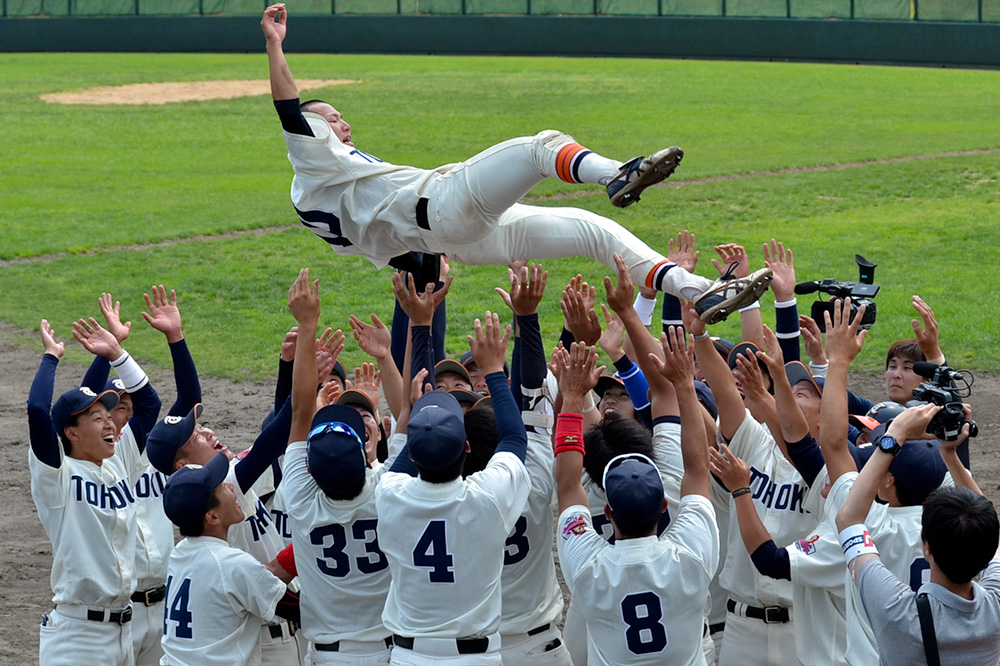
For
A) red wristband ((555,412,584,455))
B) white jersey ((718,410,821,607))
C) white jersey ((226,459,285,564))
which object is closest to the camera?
red wristband ((555,412,584,455))

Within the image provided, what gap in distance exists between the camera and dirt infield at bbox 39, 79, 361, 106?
2833 cm

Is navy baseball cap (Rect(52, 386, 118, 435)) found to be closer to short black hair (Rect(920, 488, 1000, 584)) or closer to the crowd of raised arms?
the crowd of raised arms

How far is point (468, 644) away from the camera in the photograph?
395 cm

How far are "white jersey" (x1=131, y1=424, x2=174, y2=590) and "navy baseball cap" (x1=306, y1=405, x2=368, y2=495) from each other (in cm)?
152

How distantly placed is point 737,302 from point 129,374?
9.93 feet

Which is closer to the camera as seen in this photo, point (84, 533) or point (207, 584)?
point (207, 584)

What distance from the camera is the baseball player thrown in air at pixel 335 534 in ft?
13.4

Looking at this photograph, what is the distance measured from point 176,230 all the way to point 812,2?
2540 cm

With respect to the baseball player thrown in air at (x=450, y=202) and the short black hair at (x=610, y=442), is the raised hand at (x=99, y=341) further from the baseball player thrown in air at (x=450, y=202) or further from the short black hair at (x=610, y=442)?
the short black hair at (x=610, y=442)

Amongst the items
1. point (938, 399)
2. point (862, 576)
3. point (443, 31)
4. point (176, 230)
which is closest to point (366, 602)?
point (862, 576)

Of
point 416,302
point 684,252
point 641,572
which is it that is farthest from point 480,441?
point 684,252

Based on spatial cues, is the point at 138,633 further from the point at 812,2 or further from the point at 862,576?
the point at 812,2

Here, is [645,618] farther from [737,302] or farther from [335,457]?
[737,302]

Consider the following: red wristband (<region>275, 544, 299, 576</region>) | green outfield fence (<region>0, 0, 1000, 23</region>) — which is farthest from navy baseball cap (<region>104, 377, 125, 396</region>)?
green outfield fence (<region>0, 0, 1000, 23</region>)
